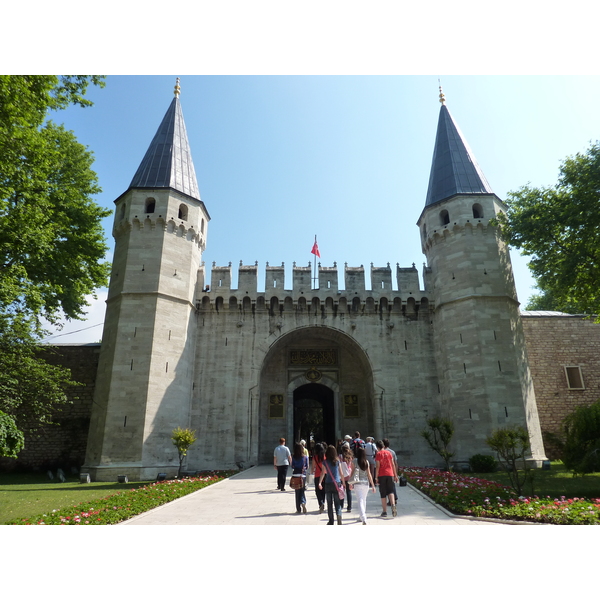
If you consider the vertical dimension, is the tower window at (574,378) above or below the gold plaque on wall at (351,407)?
above

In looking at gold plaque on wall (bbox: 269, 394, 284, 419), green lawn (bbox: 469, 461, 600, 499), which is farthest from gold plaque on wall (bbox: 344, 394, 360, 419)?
green lawn (bbox: 469, 461, 600, 499)

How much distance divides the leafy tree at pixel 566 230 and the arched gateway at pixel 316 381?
906 centimetres

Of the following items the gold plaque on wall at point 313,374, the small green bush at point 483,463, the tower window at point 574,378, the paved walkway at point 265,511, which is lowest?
the paved walkway at point 265,511

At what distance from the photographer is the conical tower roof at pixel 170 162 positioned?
70.8ft

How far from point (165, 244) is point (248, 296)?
4786mm

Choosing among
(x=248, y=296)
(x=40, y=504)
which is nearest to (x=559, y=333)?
(x=248, y=296)

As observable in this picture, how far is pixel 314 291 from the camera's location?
22.0 meters

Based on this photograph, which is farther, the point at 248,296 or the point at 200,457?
the point at 248,296

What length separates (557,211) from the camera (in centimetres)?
1683

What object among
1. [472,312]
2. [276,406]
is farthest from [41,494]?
A: [472,312]

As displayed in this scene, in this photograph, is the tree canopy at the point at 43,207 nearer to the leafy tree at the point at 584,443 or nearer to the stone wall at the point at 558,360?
the leafy tree at the point at 584,443

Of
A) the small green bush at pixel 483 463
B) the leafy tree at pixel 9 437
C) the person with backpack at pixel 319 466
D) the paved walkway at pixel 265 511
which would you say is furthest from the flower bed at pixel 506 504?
the leafy tree at pixel 9 437

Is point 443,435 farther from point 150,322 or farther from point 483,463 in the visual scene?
point 150,322
